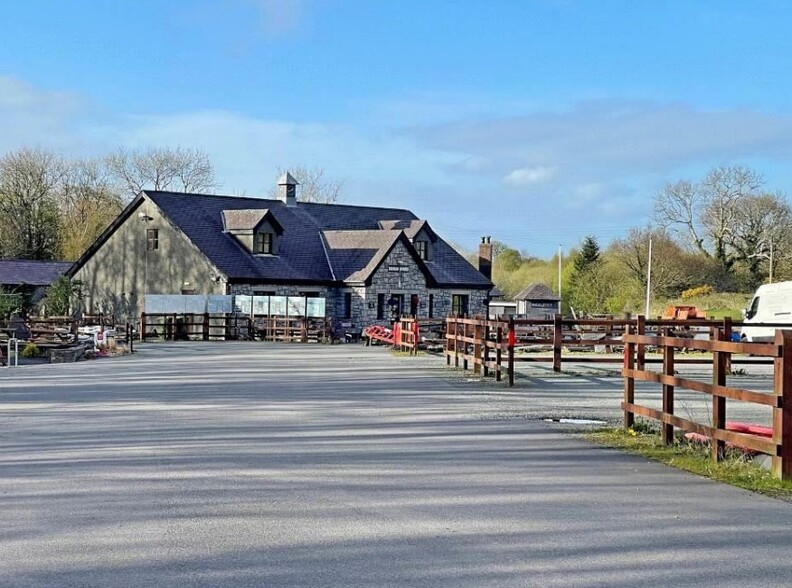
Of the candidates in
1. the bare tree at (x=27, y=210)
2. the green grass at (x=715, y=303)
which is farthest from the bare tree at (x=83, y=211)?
the green grass at (x=715, y=303)

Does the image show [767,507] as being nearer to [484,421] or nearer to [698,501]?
[698,501]

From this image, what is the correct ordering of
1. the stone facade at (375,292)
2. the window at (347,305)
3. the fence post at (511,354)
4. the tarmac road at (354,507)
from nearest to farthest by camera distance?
1. the tarmac road at (354,507)
2. the fence post at (511,354)
3. the stone facade at (375,292)
4. the window at (347,305)

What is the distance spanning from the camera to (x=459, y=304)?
58.0 m

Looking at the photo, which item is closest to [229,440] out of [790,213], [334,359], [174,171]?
[334,359]

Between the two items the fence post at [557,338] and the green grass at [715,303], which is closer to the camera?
the fence post at [557,338]

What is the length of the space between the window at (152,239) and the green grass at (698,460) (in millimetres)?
41695

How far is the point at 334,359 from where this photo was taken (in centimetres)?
3112

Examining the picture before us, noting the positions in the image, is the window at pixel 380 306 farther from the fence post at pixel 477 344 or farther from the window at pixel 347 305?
the fence post at pixel 477 344

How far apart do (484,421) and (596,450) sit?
9.36 feet

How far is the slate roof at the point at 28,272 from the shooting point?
59781 millimetres

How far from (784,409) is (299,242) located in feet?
153

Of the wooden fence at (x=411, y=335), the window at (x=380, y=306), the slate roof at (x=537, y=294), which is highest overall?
the slate roof at (x=537, y=294)

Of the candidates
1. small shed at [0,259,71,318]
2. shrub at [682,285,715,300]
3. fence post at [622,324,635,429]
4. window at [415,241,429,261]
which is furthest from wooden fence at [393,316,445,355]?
shrub at [682,285,715,300]

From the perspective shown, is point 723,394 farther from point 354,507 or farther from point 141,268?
point 141,268
